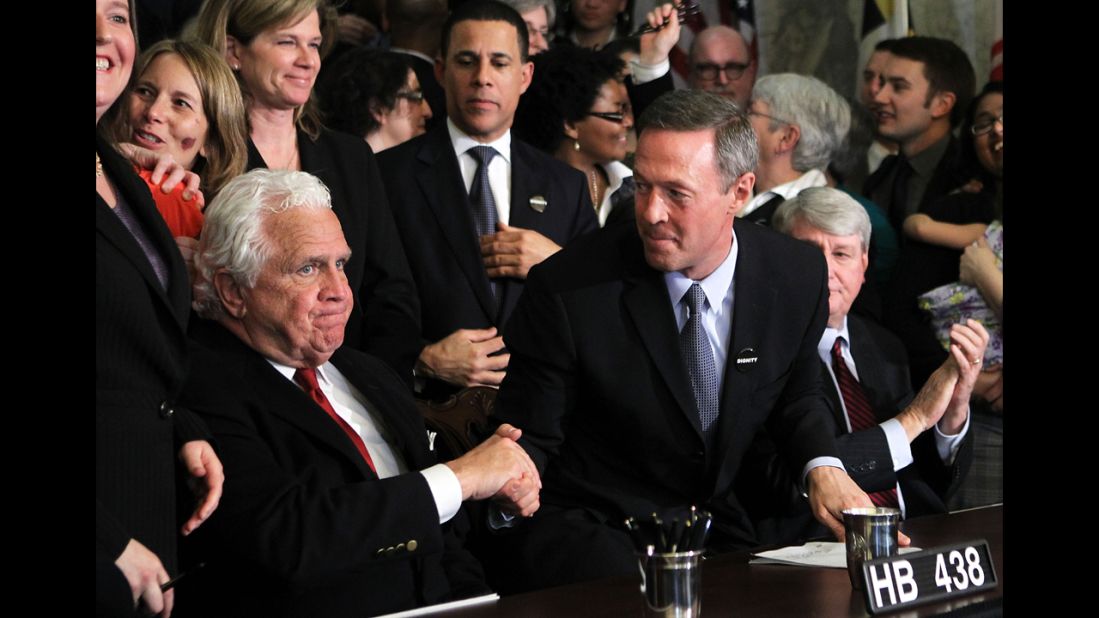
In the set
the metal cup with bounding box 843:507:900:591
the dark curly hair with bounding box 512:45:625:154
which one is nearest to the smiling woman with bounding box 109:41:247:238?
the dark curly hair with bounding box 512:45:625:154

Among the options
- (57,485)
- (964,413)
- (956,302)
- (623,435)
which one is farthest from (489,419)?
(956,302)

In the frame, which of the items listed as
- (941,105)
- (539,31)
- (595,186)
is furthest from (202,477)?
(941,105)

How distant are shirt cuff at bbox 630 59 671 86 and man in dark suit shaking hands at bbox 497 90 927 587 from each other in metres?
1.71

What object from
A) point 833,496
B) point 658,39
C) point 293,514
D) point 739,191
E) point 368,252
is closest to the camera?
point 293,514

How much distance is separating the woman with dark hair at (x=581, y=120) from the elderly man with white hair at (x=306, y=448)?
1.78m

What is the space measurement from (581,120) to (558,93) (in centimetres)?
11

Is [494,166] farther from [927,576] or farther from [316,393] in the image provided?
[927,576]

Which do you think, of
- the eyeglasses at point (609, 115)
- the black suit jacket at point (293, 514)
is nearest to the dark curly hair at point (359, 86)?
the eyeglasses at point (609, 115)

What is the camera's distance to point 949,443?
11.8 feet

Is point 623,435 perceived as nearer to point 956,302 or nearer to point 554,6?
point 956,302

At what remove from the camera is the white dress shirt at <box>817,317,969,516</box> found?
3387 millimetres

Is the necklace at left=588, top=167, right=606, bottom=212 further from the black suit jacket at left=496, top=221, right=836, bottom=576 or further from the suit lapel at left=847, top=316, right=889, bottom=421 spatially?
the black suit jacket at left=496, top=221, right=836, bottom=576
